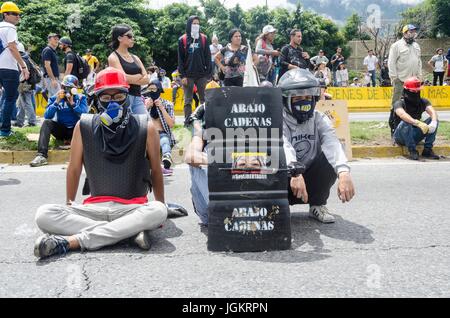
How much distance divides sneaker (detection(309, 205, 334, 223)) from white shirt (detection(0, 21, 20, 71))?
6.05 meters

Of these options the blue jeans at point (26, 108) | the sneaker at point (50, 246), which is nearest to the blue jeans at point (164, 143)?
the sneaker at point (50, 246)

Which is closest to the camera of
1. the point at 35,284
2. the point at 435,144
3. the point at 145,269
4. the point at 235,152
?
the point at 35,284

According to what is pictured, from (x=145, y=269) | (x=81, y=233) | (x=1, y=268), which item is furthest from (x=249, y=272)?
(x=1, y=268)

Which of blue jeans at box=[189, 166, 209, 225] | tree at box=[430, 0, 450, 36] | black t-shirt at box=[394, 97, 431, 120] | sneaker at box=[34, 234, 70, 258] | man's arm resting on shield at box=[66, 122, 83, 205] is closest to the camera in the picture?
sneaker at box=[34, 234, 70, 258]

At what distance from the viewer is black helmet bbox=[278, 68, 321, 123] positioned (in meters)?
A: 4.75

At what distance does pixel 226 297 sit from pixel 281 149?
137cm

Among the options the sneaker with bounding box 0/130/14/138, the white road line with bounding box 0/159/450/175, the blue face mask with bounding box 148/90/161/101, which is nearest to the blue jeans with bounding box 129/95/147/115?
the blue face mask with bounding box 148/90/161/101

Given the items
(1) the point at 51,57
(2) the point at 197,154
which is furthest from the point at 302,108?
(1) the point at 51,57

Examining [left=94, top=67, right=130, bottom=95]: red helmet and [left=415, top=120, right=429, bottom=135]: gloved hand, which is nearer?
[left=94, top=67, right=130, bottom=95]: red helmet

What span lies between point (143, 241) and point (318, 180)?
178cm

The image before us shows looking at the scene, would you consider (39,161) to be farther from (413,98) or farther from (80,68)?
(413,98)

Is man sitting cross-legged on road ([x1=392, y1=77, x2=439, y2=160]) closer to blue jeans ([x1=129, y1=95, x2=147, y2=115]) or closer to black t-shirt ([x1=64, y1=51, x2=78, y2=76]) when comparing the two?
blue jeans ([x1=129, y1=95, x2=147, y2=115])

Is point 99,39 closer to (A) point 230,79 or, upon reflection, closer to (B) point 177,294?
(A) point 230,79

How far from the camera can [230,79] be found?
1032cm
